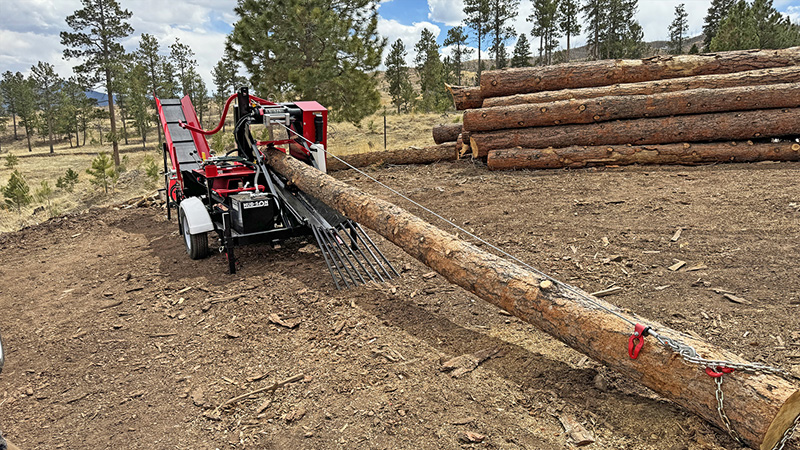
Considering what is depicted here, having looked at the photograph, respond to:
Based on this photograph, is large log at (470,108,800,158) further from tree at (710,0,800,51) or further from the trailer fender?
tree at (710,0,800,51)

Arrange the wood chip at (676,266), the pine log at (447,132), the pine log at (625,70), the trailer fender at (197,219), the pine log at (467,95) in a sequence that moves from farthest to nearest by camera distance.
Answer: the pine log at (447,132) → the pine log at (467,95) → the pine log at (625,70) → the trailer fender at (197,219) → the wood chip at (676,266)

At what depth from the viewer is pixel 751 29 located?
26562mm

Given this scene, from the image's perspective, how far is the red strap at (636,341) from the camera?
2.78 m

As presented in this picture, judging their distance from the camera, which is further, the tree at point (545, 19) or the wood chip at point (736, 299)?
the tree at point (545, 19)

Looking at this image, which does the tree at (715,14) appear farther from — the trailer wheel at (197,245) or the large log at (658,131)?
the trailer wheel at (197,245)

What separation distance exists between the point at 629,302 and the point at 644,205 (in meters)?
3.33

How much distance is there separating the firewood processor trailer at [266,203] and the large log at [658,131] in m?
5.56

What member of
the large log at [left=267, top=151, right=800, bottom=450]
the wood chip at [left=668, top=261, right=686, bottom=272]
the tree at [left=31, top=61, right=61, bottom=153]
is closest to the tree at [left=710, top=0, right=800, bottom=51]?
the wood chip at [left=668, top=261, right=686, bottom=272]

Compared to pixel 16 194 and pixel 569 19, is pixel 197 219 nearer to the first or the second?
pixel 16 194

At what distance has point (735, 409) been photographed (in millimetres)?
2441

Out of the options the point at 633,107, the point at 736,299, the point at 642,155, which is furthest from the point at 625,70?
the point at 736,299

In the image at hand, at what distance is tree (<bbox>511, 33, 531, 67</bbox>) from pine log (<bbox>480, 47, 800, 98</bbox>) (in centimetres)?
3210

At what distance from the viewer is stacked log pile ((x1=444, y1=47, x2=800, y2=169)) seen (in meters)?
9.22

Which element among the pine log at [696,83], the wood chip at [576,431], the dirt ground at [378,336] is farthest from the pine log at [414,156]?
the wood chip at [576,431]
